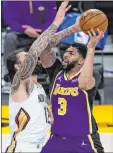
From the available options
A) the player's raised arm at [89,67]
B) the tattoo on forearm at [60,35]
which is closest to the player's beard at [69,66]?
the player's raised arm at [89,67]

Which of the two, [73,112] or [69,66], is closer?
[73,112]

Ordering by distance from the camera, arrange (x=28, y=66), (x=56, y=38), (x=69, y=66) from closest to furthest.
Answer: (x=28, y=66) → (x=69, y=66) → (x=56, y=38)

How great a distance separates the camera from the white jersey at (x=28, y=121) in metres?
3.64

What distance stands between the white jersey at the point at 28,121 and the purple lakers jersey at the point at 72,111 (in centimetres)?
26

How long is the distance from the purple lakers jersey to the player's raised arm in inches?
3.3

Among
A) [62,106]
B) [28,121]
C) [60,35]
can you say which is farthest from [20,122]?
[60,35]

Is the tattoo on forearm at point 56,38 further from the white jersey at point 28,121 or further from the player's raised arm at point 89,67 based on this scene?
the white jersey at point 28,121

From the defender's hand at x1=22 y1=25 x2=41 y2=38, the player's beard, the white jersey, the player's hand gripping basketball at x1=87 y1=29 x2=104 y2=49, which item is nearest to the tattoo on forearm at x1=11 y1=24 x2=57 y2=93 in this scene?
the white jersey

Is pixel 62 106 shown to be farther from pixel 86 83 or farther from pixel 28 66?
pixel 28 66

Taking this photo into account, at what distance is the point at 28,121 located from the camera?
12.0 ft

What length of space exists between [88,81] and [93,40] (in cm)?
34

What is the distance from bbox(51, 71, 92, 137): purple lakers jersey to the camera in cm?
389

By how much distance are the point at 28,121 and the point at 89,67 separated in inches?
25.1

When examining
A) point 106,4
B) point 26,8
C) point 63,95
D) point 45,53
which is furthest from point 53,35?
point 106,4
